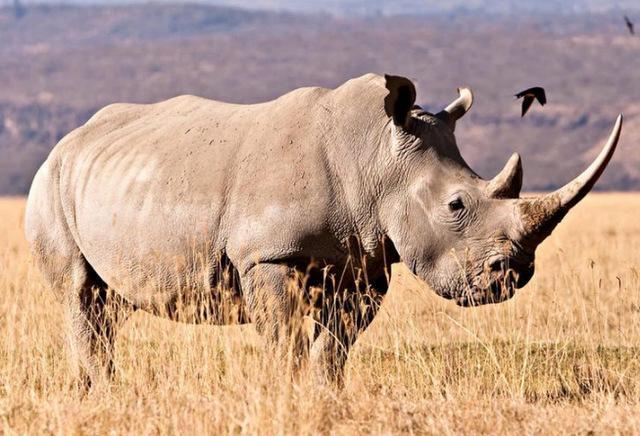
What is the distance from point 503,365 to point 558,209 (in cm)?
158

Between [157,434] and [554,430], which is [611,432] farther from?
[157,434]

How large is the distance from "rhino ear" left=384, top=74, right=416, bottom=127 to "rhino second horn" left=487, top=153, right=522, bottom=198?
0.59 meters

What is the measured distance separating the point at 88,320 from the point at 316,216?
200cm

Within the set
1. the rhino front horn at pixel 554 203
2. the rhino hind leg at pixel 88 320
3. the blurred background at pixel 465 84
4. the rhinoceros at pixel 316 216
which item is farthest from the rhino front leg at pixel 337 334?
the blurred background at pixel 465 84

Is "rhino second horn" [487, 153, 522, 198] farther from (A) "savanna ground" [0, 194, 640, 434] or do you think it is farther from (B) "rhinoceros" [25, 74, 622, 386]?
(A) "savanna ground" [0, 194, 640, 434]

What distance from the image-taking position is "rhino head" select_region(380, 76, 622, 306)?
286 inches

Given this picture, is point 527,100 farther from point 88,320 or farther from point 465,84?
point 465,84

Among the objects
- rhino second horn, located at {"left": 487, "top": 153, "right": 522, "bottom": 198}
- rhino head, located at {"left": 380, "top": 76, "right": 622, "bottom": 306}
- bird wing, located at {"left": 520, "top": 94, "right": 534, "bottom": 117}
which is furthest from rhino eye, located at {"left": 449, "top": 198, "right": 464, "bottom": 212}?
bird wing, located at {"left": 520, "top": 94, "right": 534, "bottom": 117}

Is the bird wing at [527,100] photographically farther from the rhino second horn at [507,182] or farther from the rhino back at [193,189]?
the rhino back at [193,189]

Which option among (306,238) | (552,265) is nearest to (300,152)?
(306,238)

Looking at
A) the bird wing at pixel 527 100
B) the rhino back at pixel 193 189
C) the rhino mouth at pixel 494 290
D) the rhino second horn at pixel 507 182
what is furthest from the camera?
the bird wing at pixel 527 100

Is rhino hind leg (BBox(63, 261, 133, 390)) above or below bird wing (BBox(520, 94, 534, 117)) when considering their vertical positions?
below

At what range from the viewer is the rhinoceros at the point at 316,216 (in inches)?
293

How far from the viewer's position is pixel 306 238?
7539 mm
